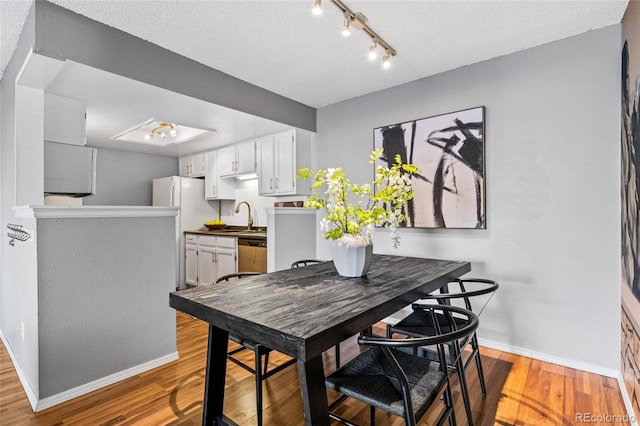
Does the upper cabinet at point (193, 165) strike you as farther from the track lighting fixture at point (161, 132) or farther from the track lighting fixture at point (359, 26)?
the track lighting fixture at point (359, 26)

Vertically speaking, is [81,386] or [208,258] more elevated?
[208,258]

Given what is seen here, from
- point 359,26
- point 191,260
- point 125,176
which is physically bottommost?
point 191,260

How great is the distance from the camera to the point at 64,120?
272 cm

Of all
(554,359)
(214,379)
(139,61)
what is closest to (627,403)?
(554,359)

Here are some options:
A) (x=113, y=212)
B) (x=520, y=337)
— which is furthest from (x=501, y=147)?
(x=113, y=212)

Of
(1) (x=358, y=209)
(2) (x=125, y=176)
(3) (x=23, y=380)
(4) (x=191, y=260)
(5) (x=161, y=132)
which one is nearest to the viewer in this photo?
(1) (x=358, y=209)

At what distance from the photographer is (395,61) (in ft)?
9.05

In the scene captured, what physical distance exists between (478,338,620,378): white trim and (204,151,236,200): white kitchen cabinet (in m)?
3.84

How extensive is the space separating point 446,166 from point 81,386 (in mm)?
3098

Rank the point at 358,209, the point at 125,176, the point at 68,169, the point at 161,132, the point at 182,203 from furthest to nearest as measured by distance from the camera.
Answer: the point at 125,176, the point at 182,203, the point at 161,132, the point at 68,169, the point at 358,209

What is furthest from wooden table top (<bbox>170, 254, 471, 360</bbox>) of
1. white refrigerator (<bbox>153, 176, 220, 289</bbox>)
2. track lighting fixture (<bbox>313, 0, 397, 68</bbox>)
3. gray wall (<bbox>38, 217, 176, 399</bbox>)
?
white refrigerator (<bbox>153, 176, 220, 289</bbox>)

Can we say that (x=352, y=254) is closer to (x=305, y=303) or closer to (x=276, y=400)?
(x=305, y=303)

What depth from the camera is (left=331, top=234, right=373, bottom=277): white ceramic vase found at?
1.84m

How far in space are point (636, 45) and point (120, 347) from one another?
3635 millimetres
